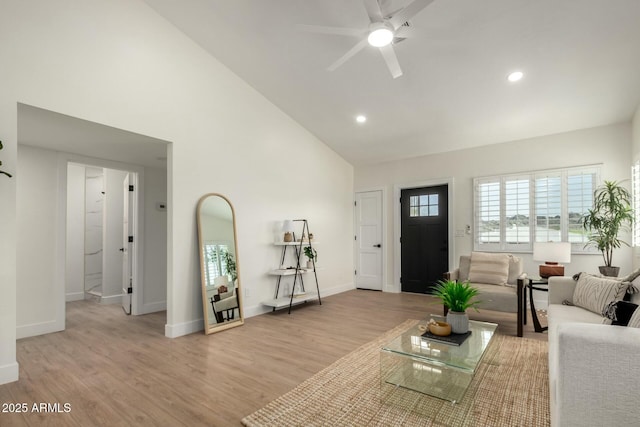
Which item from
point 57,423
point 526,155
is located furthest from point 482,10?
point 57,423

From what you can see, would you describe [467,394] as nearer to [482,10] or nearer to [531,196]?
[482,10]

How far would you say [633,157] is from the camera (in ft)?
13.9

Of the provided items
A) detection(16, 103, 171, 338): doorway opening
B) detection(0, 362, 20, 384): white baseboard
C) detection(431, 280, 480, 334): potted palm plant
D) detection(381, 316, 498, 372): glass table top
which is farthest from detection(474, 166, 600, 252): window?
detection(0, 362, 20, 384): white baseboard

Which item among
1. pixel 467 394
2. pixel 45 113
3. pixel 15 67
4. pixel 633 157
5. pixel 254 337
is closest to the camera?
pixel 467 394

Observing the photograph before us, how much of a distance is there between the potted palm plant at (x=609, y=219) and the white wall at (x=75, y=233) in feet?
26.8

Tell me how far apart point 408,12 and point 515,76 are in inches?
81.8

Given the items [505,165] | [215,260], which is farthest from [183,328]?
[505,165]

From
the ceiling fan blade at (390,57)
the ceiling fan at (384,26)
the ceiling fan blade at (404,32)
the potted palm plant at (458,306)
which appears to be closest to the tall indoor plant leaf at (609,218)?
the potted palm plant at (458,306)

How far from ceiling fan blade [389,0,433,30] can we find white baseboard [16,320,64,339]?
16.3 ft

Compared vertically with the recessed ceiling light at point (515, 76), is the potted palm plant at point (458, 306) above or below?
below

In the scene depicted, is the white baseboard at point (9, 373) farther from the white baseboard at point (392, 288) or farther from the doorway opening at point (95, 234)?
the white baseboard at point (392, 288)

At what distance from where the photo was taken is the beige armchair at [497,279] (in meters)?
3.66

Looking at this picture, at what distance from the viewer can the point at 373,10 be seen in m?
2.43

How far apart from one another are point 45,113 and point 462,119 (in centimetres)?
494
